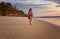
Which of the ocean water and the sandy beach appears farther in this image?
the ocean water

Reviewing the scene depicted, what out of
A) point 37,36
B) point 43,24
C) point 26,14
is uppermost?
point 26,14

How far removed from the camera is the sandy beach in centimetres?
234

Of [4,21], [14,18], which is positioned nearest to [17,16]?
[14,18]

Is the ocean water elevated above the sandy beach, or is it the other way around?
the ocean water

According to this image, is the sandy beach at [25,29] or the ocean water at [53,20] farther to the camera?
the ocean water at [53,20]

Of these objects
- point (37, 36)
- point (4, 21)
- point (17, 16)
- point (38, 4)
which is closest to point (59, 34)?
point (37, 36)

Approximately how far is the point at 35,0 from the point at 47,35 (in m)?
0.61

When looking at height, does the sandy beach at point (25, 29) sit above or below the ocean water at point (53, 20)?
below

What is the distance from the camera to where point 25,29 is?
239 cm

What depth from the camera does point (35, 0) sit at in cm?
245

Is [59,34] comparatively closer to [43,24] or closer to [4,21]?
[43,24]

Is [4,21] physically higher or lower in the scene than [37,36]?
higher

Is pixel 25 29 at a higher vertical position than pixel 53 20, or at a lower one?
lower

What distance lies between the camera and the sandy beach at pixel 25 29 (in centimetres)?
234
